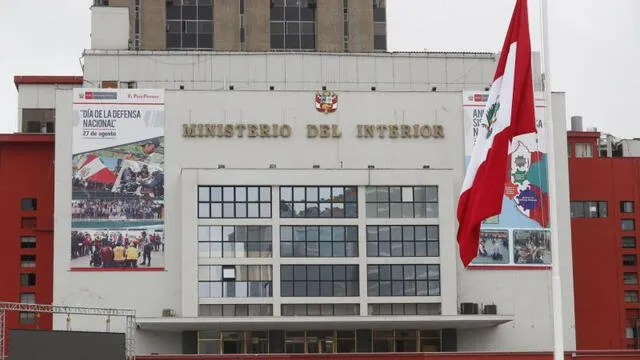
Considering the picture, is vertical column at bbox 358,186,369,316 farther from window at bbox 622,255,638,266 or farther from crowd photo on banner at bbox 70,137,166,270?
window at bbox 622,255,638,266

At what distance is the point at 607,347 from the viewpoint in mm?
91562

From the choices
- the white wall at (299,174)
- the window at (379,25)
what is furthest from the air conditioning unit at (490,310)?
the window at (379,25)

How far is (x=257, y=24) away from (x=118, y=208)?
140 ft

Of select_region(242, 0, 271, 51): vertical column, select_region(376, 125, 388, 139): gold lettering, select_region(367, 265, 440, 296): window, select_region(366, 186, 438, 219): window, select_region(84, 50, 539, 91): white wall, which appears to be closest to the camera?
select_region(367, 265, 440, 296): window

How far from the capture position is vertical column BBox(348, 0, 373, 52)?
4557 inches

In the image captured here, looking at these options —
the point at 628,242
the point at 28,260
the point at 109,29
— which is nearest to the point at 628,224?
the point at 628,242

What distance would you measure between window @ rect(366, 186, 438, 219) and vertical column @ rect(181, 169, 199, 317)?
34.5ft

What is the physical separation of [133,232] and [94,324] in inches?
235

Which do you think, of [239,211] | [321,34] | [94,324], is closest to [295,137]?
[239,211]

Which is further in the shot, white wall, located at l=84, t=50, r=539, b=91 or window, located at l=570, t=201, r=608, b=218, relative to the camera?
window, located at l=570, t=201, r=608, b=218

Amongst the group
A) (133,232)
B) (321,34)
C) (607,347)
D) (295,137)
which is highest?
(321,34)

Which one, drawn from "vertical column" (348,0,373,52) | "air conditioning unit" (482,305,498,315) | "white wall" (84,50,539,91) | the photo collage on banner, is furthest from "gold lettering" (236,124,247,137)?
"vertical column" (348,0,373,52)

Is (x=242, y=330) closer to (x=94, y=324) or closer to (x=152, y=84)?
Answer: (x=94, y=324)

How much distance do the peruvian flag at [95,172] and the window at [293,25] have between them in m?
40.1
